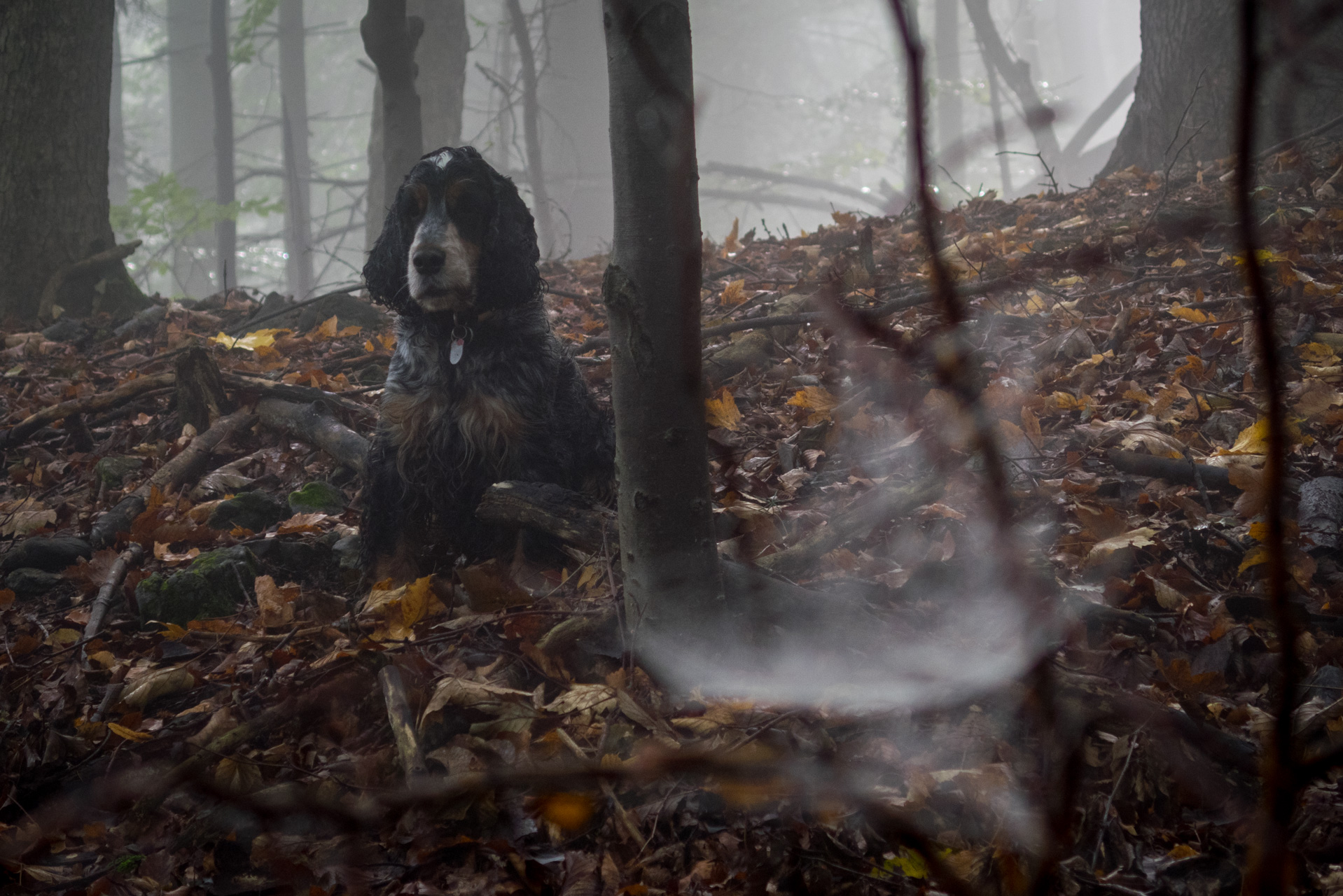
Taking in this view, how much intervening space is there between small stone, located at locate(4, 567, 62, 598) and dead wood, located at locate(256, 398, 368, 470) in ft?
4.46

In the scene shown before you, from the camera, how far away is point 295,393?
5.22 m

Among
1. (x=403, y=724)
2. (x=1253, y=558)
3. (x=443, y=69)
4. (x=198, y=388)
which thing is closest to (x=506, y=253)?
(x=403, y=724)

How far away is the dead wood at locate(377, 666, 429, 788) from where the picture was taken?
239 centimetres

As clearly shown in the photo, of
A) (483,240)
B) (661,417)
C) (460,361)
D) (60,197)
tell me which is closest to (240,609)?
(460,361)

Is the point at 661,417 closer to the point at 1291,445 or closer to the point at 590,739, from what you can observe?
the point at 590,739

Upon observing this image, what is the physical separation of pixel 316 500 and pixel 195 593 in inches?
39.9

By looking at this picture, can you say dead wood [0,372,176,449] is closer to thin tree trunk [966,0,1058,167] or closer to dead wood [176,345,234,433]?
dead wood [176,345,234,433]

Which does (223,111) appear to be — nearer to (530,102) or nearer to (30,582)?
(530,102)

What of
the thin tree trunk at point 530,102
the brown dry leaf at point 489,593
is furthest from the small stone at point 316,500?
the thin tree trunk at point 530,102

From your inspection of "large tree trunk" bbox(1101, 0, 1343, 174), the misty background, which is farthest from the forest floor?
the misty background

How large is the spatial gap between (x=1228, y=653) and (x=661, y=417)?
1722 mm

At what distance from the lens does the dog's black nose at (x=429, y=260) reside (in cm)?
347

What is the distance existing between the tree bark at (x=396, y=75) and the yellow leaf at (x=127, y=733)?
6539 millimetres

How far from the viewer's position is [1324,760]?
667mm
